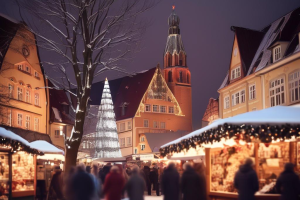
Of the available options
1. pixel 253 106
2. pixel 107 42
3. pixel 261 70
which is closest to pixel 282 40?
pixel 261 70

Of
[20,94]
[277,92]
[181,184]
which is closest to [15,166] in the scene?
[181,184]

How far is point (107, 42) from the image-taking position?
24656 mm

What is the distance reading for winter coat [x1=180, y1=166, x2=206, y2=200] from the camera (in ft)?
44.0

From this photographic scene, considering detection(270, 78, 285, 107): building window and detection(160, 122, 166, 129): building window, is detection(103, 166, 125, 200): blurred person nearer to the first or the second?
detection(270, 78, 285, 107): building window

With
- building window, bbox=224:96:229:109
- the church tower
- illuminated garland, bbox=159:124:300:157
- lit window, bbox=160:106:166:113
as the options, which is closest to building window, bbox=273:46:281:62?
building window, bbox=224:96:229:109

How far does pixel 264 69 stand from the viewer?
34406 mm

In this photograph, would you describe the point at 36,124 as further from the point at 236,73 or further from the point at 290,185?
the point at 290,185

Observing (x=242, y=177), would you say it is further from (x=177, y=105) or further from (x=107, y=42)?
(x=177, y=105)

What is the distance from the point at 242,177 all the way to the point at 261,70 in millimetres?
22942

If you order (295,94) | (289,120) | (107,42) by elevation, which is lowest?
(289,120)

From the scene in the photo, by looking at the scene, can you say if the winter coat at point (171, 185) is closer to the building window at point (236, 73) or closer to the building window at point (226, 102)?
the building window at point (236, 73)

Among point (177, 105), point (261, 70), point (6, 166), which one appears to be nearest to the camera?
point (6, 166)

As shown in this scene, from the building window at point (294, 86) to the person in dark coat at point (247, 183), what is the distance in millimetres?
18005

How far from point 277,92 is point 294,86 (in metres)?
2.65
